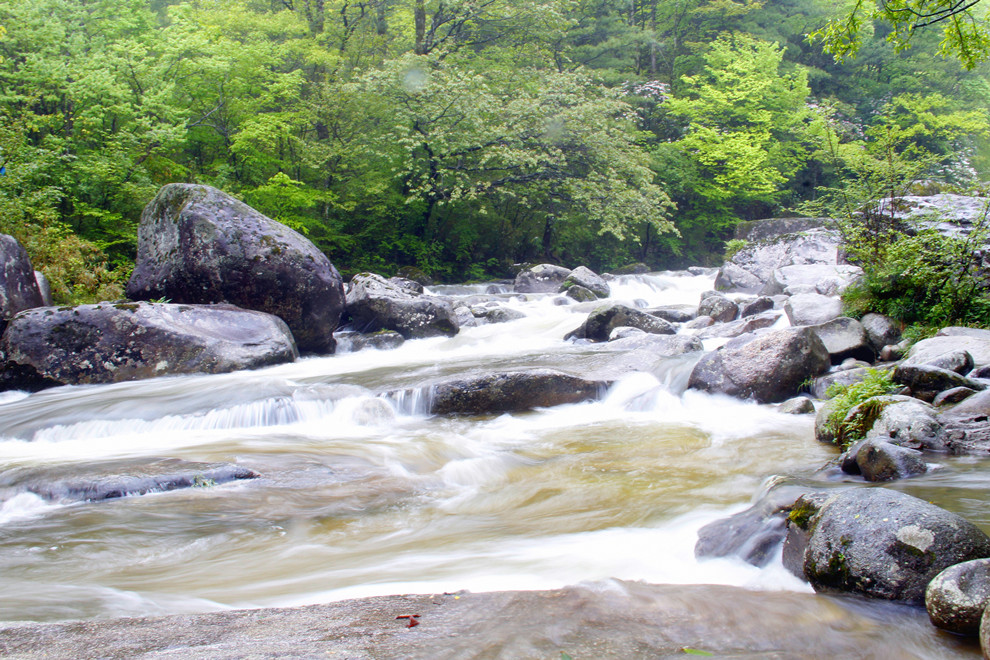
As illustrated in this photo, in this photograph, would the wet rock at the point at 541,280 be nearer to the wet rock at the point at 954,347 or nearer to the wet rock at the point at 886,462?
the wet rock at the point at 954,347

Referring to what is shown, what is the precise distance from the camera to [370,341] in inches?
472

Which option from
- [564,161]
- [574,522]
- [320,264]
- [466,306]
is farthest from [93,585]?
[564,161]

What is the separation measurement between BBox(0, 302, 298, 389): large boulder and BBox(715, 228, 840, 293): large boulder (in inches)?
539

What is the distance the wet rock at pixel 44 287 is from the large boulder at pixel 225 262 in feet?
4.20

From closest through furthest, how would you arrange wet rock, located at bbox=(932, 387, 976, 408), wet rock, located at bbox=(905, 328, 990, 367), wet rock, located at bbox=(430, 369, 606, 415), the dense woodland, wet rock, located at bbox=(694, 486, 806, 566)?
wet rock, located at bbox=(694, 486, 806, 566)
wet rock, located at bbox=(932, 387, 976, 408)
wet rock, located at bbox=(905, 328, 990, 367)
wet rock, located at bbox=(430, 369, 606, 415)
the dense woodland

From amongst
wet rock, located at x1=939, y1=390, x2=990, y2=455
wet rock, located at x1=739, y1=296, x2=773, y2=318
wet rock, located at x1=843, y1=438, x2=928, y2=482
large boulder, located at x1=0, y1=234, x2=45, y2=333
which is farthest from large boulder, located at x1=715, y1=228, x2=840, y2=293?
large boulder, located at x1=0, y1=234, x2=45, y2=333

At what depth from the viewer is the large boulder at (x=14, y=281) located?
917 cm

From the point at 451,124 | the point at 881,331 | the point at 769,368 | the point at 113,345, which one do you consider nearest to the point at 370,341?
A: the point at 113,345

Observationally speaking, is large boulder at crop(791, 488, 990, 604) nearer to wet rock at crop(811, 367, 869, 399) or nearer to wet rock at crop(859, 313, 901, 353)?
wet rock at crop(811, 367, 869, 399)

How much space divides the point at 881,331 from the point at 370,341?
27.3ft

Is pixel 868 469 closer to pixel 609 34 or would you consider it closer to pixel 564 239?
pixel 564 239

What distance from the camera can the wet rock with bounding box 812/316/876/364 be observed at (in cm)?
777

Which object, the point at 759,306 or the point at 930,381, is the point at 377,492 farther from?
the point at 759,306

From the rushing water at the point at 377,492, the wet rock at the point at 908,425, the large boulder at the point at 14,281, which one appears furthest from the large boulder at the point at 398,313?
the wet rock at the point at 908,425
